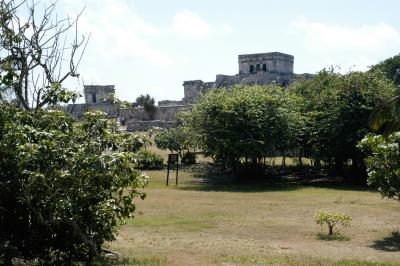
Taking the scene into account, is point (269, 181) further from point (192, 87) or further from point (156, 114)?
point (192, 87)

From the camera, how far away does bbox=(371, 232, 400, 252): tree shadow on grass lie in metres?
13.5

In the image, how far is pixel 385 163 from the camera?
14984 millimetres

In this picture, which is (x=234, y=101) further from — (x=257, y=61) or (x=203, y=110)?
(x=257, y=61)

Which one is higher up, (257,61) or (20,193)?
(257,61)

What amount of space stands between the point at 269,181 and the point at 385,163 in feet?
55.1

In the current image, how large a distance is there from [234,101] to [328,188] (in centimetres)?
674

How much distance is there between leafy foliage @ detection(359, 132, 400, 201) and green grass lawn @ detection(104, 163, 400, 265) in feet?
4.45

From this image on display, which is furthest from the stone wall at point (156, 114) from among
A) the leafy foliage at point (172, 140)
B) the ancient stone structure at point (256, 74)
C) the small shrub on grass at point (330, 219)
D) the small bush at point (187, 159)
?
the small shrub on grass at point (330, 219)

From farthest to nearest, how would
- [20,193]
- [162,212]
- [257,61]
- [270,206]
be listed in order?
[257,61]
[270,206]
[162,212]
[20,193]

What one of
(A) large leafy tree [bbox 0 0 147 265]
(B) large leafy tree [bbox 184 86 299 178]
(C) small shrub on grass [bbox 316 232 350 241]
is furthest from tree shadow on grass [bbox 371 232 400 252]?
(B) large leafy tree [bbox 184 86 299 178]

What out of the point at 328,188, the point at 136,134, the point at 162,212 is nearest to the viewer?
the point at 136,134

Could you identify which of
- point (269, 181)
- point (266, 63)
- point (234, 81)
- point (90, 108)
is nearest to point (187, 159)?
point (269, 181)

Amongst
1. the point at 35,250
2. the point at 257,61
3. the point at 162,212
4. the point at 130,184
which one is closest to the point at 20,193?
the point at 35,250

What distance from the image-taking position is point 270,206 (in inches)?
810
